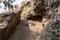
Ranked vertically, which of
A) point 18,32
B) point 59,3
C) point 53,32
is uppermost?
point 59,3

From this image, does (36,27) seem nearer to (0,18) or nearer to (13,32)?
(13,32)

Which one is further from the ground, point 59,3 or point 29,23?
point 59,3

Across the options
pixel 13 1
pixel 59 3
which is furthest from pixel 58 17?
pixel 13 1

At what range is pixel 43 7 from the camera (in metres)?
7.84

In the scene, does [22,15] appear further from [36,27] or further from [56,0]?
[56,0]

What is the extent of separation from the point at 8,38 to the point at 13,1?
6.98 feet

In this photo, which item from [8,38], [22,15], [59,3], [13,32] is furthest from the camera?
[22,15]

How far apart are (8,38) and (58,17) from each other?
11.3ft

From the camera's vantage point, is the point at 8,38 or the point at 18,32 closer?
the point at 8,38

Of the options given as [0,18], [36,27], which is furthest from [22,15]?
[0,18]

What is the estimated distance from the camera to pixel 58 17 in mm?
3137

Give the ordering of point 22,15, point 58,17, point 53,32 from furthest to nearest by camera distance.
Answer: point 22,15 → point 58,17 → point 53,32

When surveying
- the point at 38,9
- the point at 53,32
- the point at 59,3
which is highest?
the point at 59,3

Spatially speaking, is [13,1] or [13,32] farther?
[13,1]
